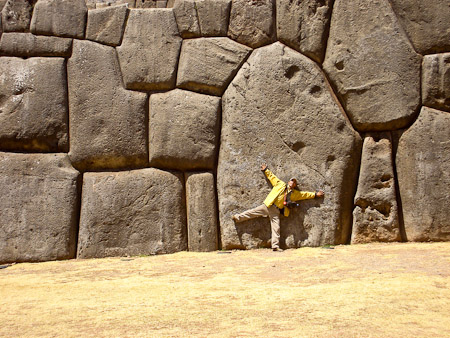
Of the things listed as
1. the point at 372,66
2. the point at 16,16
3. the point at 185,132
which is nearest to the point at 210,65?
the point at 185,132

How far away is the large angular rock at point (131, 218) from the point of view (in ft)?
17.9

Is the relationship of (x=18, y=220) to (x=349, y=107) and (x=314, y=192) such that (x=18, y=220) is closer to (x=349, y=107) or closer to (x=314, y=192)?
(x=314, y=192)

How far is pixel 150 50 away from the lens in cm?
571

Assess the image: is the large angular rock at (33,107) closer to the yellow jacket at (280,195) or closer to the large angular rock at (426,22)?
the yellow jacket at (280,195)

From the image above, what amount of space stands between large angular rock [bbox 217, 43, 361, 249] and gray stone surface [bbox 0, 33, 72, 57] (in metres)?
2.05

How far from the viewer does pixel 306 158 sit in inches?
213

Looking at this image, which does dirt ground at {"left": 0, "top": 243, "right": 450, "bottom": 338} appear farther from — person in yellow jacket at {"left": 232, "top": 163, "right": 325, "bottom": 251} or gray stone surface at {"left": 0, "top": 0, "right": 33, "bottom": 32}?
gray stone surface at {"left": 0, "top": 0, "right": 33, "bottom": 32}

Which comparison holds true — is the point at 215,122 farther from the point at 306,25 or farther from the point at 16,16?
the point at 16,16

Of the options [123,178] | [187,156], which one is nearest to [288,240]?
[187,156]

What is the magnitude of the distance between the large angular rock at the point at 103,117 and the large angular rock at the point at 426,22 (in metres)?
3.10

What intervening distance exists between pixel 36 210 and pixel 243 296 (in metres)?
3.22

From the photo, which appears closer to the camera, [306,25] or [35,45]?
[306,25]

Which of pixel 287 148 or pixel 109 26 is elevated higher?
pixel 109 26

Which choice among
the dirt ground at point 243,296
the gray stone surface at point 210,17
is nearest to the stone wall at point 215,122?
the gray stone surface at point 210,17
